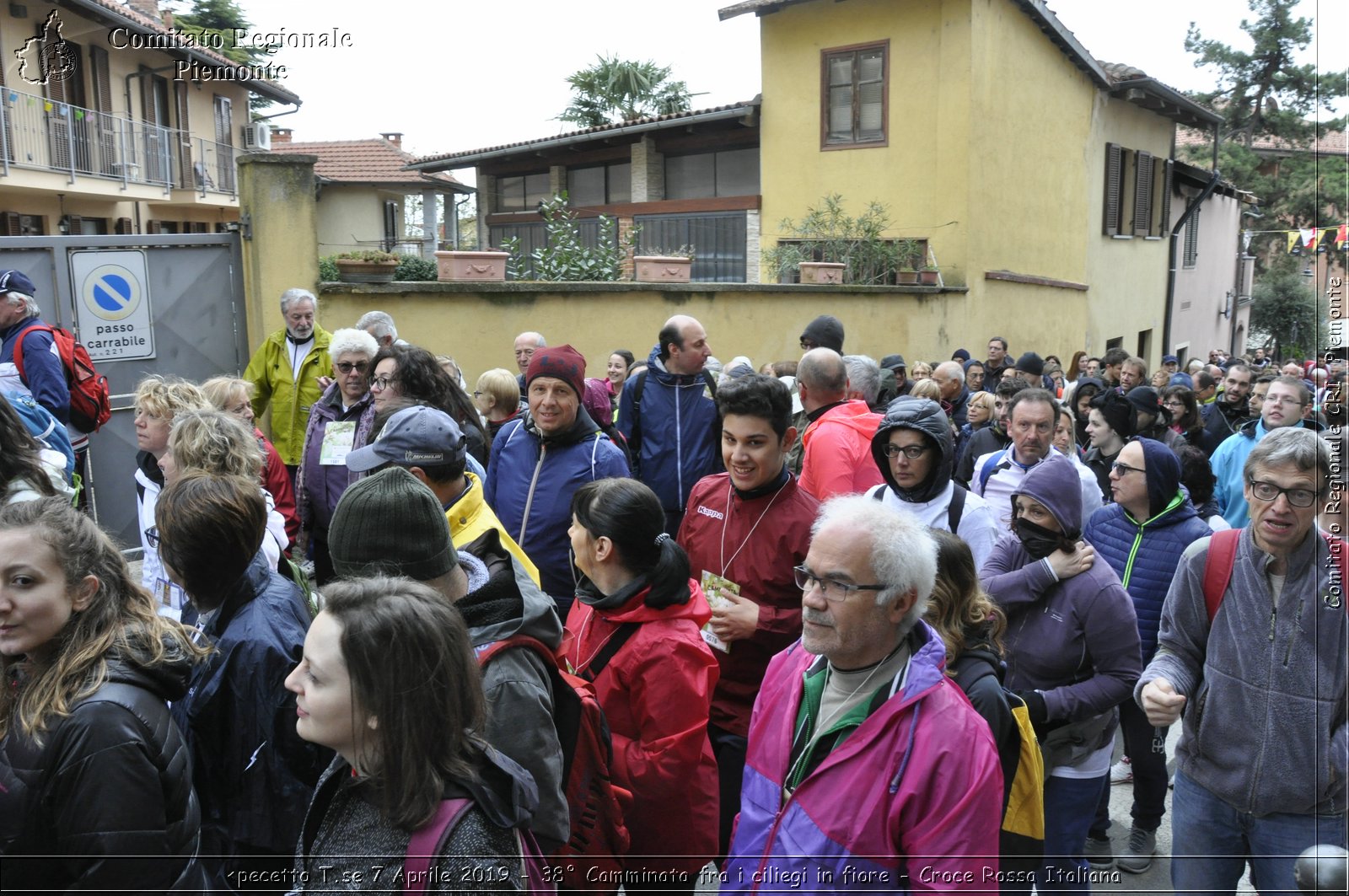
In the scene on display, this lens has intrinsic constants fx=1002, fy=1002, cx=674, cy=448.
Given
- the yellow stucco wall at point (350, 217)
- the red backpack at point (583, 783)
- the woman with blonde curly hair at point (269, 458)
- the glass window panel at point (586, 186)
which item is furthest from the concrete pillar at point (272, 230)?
the yellow stucco wall at point (350, 217)

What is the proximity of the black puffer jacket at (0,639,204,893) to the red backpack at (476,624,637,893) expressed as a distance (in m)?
0.78

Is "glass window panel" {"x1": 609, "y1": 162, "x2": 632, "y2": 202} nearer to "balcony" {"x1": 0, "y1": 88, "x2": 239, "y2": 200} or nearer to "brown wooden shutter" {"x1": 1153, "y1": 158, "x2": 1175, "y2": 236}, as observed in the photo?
"balcony" {"x1": 0, "y1": 88, "x2": 239, "y2": 200}

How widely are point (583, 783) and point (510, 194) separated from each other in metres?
23.2

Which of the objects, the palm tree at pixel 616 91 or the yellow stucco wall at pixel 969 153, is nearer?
the yellow stucco wall at pixel 969 153

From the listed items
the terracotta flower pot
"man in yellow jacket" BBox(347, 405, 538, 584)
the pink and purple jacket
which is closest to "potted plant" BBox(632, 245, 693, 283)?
the terracotta flower pot

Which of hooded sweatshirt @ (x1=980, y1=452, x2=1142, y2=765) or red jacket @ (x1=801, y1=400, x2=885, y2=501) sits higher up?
red jacket @ (x1=801, y1=400, x2=885, y2=501)

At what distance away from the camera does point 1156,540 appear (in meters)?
4.43

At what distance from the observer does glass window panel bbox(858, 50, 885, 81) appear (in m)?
16.7

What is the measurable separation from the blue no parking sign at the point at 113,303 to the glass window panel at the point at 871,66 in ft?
39.7

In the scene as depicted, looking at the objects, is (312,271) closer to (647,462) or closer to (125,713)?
(647,462)

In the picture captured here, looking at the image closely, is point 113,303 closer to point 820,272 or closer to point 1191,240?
point 820,272

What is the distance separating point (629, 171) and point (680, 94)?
10478 mm

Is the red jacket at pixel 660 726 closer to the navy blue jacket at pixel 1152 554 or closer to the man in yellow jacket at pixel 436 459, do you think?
the man in yellow jacket at pixel 436 459

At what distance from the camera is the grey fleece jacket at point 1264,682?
276 cm
